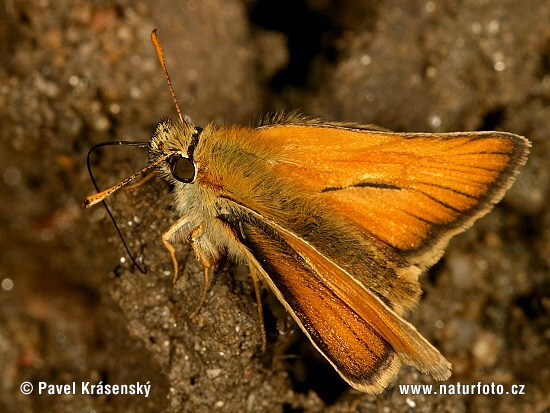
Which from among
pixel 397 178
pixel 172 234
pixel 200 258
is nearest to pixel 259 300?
pixel 200 258

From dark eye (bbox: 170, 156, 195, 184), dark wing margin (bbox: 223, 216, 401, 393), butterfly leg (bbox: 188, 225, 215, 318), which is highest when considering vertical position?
dark eye (bbox: 170, 156, 195, 184)

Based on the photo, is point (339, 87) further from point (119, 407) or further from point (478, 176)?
point (119, 407)

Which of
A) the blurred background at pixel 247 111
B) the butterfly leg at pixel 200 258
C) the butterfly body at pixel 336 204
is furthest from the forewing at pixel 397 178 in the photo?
the blurred background at pixel 247 111

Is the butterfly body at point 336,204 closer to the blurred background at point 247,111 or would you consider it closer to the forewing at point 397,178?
the forewing at point 397,178

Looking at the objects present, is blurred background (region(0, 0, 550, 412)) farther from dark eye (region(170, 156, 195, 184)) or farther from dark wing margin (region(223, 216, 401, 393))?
dark wing margin (region(223, 216, 401, 393))

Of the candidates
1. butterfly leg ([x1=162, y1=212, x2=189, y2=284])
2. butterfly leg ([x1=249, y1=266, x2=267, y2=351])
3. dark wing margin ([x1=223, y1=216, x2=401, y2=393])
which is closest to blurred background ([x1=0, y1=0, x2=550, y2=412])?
butterfly leg ([x1=162, y1=212, x2=189, y2=284])

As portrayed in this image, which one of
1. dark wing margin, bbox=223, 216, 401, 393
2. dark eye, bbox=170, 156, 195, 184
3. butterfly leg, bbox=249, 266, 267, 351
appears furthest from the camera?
butterfly leg, bbox=249, 266, 267, 351

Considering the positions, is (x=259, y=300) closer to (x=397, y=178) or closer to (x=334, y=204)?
(x=334, y=204)
